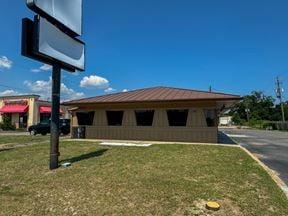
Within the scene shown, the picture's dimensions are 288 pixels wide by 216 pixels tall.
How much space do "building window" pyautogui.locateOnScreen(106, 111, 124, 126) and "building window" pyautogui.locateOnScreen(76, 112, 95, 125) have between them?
1.34 meters

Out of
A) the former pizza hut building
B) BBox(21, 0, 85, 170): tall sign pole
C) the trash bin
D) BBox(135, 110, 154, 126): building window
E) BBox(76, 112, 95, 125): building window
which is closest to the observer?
BBox(21, 0, 85, 170): tall sign pole

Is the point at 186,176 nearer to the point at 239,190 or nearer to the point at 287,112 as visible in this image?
the point at 239,190

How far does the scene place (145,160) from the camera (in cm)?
898

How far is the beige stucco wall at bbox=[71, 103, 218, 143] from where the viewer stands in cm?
1530

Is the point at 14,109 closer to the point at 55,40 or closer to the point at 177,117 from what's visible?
the point at 177,117

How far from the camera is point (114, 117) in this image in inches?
692

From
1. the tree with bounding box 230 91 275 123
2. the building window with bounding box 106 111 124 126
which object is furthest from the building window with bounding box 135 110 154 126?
the tree with bounding box 230 91 275 123

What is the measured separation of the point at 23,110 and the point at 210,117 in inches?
1232

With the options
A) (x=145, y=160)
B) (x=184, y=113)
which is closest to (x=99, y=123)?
(x=184, y=113)

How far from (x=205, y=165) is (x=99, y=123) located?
1102 cm

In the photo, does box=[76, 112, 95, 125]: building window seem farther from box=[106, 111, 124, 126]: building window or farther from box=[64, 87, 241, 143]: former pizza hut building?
box=[106, 111, 124, 126]: building window

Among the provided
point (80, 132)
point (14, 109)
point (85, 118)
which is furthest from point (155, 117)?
point (14, 109)

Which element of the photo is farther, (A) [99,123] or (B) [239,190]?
(A) [99,123]

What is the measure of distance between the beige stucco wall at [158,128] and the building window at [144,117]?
0.72ft
